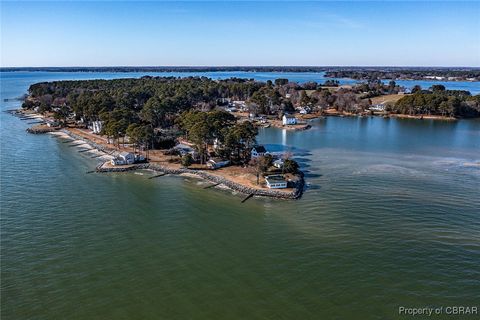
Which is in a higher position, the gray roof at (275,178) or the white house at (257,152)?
the white house at (257,152)

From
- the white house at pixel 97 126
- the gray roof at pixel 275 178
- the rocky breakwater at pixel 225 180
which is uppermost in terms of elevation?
the white house at pixel 97 126

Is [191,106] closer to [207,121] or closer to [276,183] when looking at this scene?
[207,121]

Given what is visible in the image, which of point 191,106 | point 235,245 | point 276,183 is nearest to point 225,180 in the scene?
point 276,183

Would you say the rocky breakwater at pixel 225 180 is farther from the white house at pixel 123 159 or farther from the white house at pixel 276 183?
the white house at pixel 123 159

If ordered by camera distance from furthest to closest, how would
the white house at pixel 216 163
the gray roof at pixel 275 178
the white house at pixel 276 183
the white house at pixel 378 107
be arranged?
the white house at pixel 378 107
the white house at pixel 216 163
the gray roof at pixel 275 178
the white house at pixel 276 183

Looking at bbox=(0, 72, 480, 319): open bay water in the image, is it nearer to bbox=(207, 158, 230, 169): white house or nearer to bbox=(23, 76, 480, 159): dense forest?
bbox=(207, 158, 230, 169): white house

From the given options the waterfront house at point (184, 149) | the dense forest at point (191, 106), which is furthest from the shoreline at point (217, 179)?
the waterfront house at point (184, 149)

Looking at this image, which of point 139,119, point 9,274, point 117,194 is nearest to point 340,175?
point 117,194
